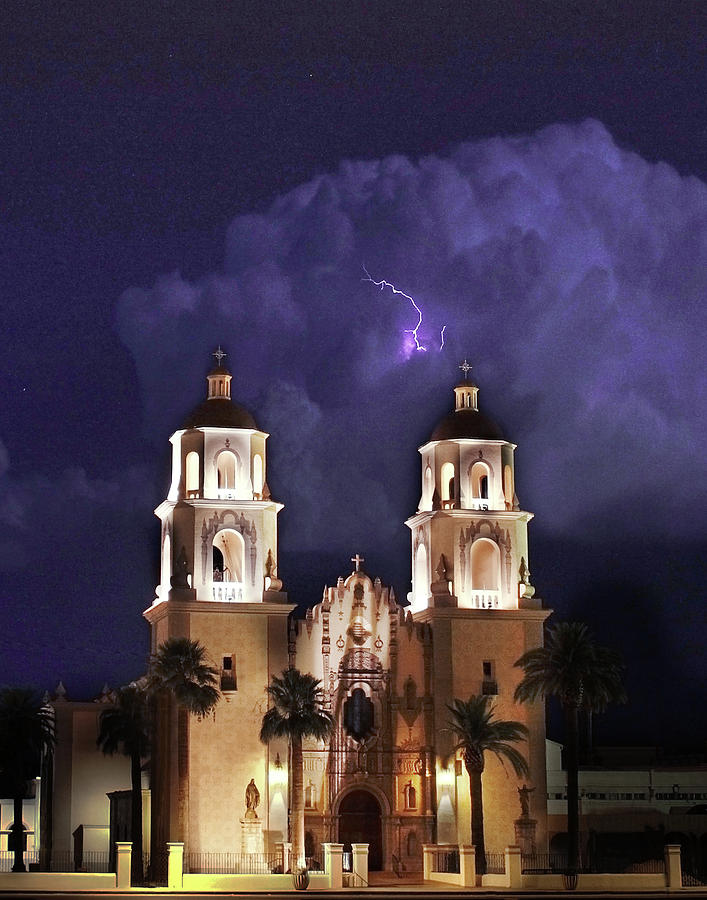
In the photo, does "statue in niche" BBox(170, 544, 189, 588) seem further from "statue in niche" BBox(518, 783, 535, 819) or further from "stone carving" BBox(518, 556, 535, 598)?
"statue in niche" BBox(518, 783, 535, 819)

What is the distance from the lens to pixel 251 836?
75.8 metres

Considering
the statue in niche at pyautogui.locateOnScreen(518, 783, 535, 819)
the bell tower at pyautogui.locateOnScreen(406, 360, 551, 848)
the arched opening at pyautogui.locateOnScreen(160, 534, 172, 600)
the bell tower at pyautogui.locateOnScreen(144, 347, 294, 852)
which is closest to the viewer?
the bell tower at pyautogui.locateOnScreen(144, 347, 294, 852)

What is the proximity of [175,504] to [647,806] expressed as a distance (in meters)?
26.9

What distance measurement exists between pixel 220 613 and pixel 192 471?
6931mm

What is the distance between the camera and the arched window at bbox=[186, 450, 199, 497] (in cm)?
8125

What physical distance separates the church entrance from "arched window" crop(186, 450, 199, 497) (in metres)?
14.9

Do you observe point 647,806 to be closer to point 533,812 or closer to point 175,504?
point 533,812

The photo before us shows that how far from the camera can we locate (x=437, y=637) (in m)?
80.1

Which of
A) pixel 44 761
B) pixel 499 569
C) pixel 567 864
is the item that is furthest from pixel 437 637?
pixel 44 761

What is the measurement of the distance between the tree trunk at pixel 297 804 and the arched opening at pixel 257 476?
11.8 metres

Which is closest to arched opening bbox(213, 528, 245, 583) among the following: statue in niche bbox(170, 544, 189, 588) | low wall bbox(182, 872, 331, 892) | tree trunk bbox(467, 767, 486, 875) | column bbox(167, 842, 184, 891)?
statue in niche bbox(170, 544, 189, 588)

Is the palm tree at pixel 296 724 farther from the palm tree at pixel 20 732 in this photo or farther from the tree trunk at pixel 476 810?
the palm tree at pixel 20 732

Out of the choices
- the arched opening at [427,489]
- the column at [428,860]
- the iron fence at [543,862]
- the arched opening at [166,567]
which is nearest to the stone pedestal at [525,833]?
the iron fence at [543,862]

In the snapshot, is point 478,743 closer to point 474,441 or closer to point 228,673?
point 228,673
